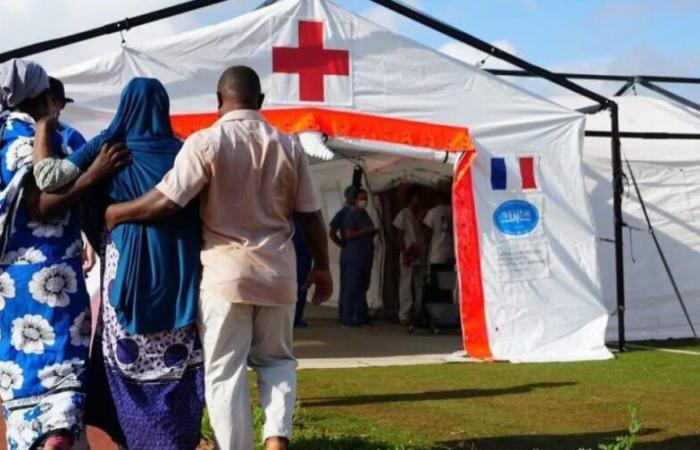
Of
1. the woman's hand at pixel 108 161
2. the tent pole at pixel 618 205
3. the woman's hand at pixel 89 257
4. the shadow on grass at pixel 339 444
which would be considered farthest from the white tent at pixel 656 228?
the woman's hand at pixel 108 161

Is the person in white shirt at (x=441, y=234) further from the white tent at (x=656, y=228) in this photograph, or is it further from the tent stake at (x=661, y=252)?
the tent stake at (x=661, y=252)

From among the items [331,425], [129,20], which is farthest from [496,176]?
[331,425]

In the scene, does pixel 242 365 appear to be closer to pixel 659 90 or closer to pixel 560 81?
pixel 560 81

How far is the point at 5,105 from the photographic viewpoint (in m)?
4.46

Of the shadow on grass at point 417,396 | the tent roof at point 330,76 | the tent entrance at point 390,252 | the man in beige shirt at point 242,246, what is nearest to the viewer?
the man in beige shirt at point 242,246

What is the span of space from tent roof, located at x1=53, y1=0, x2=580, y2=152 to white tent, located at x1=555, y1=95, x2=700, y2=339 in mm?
2149

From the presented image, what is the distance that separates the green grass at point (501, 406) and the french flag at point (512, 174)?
175 centimetres

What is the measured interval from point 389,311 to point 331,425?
891 centimetres

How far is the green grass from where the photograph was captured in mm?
6371

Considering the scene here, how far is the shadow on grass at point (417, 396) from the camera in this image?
7969 mm

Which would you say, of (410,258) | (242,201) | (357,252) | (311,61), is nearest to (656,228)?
(410,258)

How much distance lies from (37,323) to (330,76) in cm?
636

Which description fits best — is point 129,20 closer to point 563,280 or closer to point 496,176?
point 496,176

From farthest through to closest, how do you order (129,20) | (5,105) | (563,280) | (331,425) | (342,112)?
(563,280)
(342,112)
(129,20)
(331,425)
(5,105)
